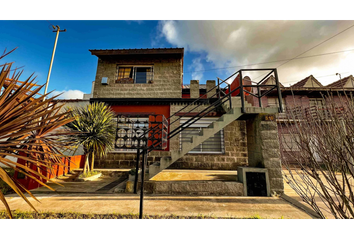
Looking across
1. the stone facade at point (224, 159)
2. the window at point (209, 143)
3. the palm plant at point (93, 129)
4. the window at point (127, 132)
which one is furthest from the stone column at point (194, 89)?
the palm plant at point (93, 129)

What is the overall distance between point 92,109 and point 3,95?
3491 millimetres

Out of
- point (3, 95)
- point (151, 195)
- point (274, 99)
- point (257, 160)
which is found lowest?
point (151, 195)

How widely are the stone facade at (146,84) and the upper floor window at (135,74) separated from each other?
0.64 ft

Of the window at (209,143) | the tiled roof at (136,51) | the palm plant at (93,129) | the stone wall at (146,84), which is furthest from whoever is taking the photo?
the tiled roof at (136,51)

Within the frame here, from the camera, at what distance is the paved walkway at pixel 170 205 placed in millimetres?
2736

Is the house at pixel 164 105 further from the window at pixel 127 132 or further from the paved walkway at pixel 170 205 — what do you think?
the paved walkway at pixel 170 205

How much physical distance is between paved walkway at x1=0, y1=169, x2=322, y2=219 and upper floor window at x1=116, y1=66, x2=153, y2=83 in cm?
623

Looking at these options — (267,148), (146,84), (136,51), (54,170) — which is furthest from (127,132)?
(267,148)

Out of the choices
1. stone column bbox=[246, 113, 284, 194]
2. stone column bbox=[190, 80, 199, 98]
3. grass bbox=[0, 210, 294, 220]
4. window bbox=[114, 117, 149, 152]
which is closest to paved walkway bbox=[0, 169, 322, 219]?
grass bbox=[0, 210, 294, 220]

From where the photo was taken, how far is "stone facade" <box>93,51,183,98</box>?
26.4 ft

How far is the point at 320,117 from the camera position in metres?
1.88
